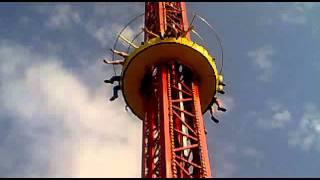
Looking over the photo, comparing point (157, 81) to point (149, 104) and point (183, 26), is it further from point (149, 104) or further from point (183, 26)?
point (183, 26)

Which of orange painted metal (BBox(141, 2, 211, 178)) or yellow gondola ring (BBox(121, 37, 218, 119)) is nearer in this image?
orange painted metal (BBox(141, 2, 211, 178))

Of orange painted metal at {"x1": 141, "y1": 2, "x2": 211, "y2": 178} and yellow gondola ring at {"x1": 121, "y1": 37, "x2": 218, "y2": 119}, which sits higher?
yellow gondola ring at {"x1": 121, "y1": 37, "x2": 218, "y2": 119}

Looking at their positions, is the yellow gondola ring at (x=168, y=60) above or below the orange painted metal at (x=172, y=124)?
above

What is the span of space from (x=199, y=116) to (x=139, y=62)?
426cm

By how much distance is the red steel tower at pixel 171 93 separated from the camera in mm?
31125

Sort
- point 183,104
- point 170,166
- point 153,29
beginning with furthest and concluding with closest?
1. point 153,29
2. point 183,104
3. point 170,166

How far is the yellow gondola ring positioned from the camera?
34.1 metres

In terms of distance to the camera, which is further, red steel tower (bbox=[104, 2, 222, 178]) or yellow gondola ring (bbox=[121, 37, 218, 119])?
yellow gondola ring (bbox=[121, 37, 218, 119])

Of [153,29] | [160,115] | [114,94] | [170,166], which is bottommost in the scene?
[170,166]

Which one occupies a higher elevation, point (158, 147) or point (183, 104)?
point (183, 104)

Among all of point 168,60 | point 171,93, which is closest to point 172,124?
point 171,93

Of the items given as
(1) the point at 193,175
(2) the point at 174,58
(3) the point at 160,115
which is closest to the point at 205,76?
(2) the point at 174,58

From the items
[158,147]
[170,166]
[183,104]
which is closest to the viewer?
[170,166]

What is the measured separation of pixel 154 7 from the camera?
3859cm
